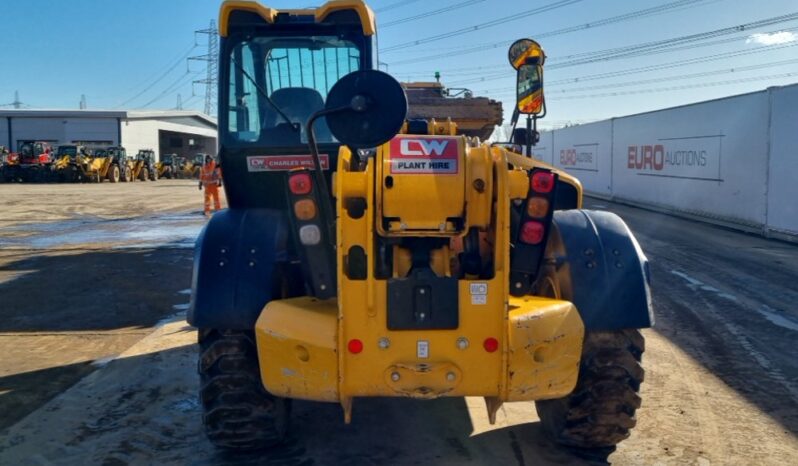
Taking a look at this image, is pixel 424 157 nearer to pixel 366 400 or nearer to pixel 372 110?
pixel 372 110

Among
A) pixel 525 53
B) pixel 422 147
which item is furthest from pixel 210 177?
pixel 422 147

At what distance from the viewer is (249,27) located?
5.48m

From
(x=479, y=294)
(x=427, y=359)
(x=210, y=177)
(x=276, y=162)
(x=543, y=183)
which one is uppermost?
(x=276, y=162)

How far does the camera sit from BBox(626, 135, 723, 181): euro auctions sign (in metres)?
17.7

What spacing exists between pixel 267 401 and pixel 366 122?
5.51ft

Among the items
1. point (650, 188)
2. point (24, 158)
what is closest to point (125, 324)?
point (650, 188)

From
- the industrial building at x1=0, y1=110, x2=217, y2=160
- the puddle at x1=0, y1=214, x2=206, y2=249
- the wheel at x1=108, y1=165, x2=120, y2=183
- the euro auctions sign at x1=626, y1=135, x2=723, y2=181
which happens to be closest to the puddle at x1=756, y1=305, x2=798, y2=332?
the euro auctions sign at x1=626, y1=135, x2=723, y2=181

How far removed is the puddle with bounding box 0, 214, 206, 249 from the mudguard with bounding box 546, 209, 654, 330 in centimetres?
1123

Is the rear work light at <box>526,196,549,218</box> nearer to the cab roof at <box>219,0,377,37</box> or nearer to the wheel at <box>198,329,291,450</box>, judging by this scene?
the wheel at <box>198,329,291,450</box>

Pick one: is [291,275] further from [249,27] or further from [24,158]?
[24,158]

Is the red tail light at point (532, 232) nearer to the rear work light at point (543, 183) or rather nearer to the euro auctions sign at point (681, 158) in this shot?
the rear work light at point (543, 183)

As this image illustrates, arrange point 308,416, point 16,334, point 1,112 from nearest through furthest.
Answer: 1. point 308,416
2. point 16,334
3. point 1,112

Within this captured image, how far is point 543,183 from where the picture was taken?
149 inches

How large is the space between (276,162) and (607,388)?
2795 mm
